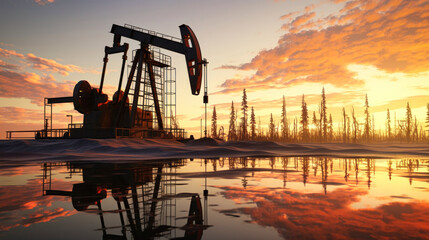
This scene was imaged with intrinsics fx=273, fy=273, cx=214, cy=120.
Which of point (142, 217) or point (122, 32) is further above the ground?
point (122, 32)

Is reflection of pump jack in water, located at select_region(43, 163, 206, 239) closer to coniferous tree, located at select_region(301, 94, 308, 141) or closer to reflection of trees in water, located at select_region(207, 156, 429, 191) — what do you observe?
reflection of trees in water, located at select_region(207, 156, 429, 191)

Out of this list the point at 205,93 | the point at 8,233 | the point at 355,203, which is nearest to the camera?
the point at 8,233

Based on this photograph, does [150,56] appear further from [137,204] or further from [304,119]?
[304,119]

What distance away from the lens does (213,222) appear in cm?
331

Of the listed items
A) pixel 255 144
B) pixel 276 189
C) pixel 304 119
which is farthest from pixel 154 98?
pixel 304 119

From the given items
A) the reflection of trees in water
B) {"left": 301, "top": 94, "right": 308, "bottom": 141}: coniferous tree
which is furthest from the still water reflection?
{"left": 301, "top": 94, "right": 308, "bottom": 141}: coniferous tree

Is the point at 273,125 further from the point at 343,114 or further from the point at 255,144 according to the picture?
the point at 255,144

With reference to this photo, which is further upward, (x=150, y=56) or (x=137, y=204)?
(x=150, y=56)

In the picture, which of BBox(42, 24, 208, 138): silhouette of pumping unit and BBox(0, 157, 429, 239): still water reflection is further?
BBox(42, 24, 208, 138): silhouette of pumping unit

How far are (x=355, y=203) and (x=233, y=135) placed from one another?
246 feet

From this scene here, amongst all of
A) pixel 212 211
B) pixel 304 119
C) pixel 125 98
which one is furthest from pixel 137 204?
pixel 304 119

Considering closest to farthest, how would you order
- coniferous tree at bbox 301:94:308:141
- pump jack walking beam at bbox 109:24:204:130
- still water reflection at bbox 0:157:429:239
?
1. still water reflection at bbox 0:157:429:239
2. pump jack walking beam at bbox 109:24:204:130
3. coniferous tree at bbox 301:94:308:141

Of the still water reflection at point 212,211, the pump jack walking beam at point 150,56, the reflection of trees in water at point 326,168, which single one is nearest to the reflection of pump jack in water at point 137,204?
the still water reflection at point 212,211

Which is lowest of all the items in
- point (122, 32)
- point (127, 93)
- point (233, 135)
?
point (233, 135)
